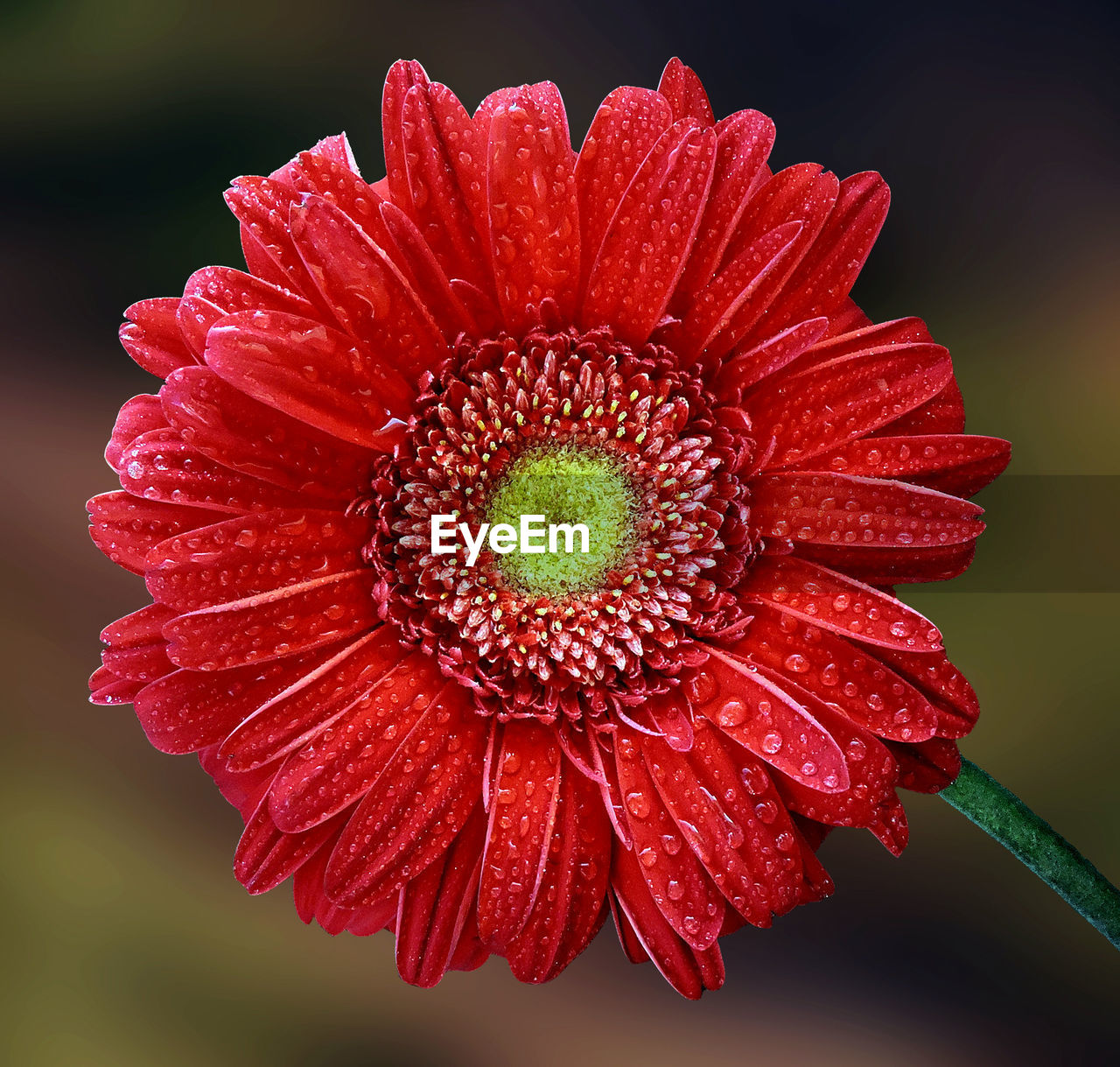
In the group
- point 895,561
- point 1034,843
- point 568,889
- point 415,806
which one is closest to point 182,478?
point 415,806

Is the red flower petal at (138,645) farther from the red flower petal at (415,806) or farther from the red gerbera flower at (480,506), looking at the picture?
the red flower petal at (415,806)

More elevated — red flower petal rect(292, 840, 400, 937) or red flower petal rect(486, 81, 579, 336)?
red flower petal rect(486, 81, 579, 336)

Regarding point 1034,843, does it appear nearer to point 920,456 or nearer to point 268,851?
point 920,456

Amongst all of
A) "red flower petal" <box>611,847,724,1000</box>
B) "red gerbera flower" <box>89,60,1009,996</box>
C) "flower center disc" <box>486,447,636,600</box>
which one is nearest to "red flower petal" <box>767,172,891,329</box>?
"red gerbera flower" <box>89,60,1009,996</box>

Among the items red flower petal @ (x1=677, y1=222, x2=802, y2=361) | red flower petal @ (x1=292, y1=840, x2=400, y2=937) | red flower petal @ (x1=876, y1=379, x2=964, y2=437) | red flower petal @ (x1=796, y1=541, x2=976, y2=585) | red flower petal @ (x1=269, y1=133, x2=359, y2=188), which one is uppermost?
red flower petal @ (x1=269, y1=133, x2=359, y2=188)

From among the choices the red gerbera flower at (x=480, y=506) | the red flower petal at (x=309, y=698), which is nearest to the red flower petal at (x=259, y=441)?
the red gerbera flower at (x=480, y=506)

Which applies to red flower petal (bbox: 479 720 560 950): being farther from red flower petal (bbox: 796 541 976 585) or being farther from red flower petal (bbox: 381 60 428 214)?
red flower petal (bbox: 381 60 428 214)

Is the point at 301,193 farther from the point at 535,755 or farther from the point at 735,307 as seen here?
the point at 535,755
